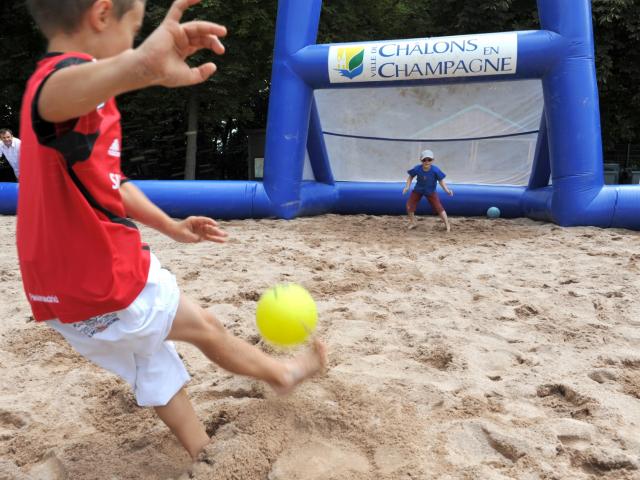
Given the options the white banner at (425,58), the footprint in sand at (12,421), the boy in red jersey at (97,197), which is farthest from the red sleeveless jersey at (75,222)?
the white banner at (425,58)

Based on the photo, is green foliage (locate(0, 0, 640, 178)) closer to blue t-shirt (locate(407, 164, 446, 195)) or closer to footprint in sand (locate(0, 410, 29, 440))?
blue t-shirt (locate(407, 164, 446, 195))

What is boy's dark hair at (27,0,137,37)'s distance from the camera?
1.42 meters

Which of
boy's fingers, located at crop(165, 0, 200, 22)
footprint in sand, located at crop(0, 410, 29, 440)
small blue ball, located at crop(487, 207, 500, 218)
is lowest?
footprint in sand, located at crop(0, 410, 29, 440)

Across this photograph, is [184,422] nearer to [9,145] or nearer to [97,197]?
[97,197]

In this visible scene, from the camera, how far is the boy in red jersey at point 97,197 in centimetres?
129

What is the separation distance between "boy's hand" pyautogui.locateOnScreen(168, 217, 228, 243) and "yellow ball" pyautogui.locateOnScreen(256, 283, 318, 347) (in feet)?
1.34

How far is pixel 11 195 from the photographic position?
8.30 m

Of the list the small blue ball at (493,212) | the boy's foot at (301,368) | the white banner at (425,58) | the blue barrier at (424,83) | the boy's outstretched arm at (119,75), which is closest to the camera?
the boy's outstretched arm at (119,75)

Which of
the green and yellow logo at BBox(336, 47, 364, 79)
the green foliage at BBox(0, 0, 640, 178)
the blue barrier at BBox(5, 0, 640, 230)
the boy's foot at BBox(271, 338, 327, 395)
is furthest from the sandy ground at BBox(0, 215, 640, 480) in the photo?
the green foliage at BBox(0, 0, 640, 178)

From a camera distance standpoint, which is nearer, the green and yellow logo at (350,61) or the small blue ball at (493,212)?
the green and yellow logo at (350,61)

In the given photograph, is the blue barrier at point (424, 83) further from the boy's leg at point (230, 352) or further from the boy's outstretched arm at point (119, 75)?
the boy's outstretched arm at point (119, 75)

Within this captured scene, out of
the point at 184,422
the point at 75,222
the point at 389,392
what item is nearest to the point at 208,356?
the point at 184,422

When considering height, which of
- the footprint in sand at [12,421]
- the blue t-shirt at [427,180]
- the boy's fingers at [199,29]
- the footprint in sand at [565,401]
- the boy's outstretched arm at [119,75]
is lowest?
the footprint in sand at [12,421]

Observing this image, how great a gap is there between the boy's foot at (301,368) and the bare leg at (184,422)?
29 cm
